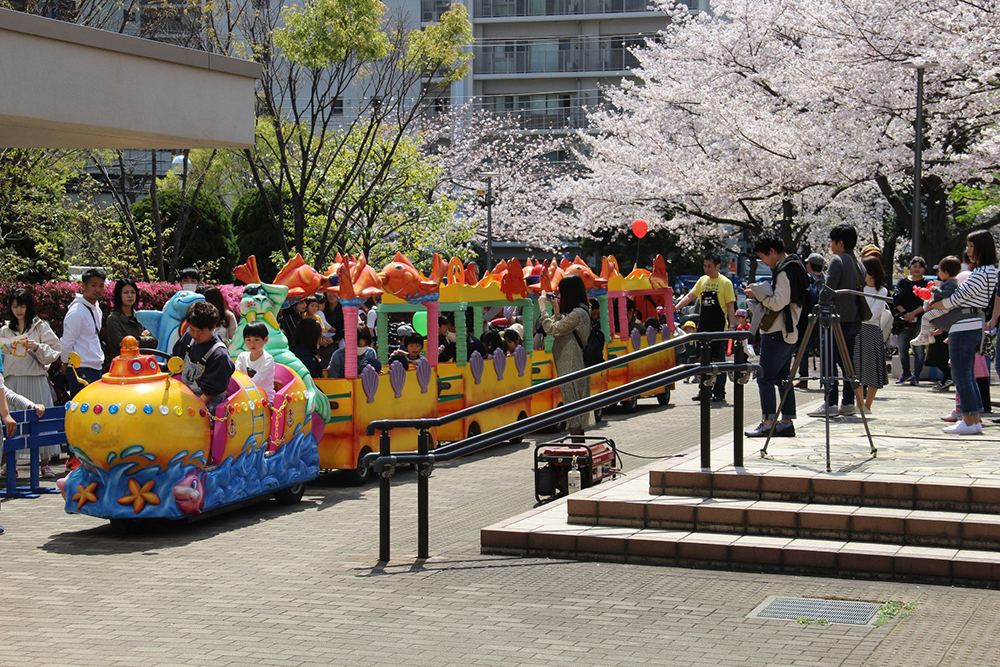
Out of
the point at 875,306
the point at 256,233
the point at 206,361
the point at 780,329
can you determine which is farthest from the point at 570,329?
the point at 256,233

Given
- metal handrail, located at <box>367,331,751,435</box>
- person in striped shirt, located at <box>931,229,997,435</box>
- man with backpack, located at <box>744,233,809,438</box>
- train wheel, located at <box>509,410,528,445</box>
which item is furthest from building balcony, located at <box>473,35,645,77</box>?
metal handrail, located at <box>367,331,751,435</box>

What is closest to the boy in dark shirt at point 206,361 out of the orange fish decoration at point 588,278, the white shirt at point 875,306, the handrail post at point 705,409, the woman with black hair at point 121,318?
the woman with black hair at point 121,318

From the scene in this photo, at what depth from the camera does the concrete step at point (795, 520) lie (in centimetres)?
704

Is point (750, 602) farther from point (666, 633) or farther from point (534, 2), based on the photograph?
point (534, 2)

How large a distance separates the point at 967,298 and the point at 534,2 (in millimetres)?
50402

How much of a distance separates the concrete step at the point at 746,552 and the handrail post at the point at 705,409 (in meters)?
0.87

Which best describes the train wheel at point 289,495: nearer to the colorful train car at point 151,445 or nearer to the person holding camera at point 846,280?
the colorful train car at point 151,445

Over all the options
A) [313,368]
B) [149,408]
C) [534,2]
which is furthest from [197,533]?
[534,2]

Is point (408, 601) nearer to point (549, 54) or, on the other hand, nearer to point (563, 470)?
point (563, 470)

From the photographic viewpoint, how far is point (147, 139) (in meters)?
8.37

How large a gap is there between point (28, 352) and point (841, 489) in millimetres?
7911

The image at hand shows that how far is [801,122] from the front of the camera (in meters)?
25.8

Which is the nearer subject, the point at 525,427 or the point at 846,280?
the point at 525,427

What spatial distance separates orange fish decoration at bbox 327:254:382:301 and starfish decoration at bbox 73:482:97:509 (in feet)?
10.6
